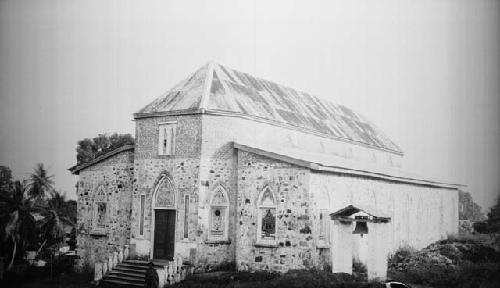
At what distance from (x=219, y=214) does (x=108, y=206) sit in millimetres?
5947

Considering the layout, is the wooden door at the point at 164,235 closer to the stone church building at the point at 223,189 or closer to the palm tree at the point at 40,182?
the stone church building at the point at 223,189

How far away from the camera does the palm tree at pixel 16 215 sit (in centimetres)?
2617

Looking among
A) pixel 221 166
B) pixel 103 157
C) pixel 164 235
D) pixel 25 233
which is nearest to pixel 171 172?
pixel 221 166

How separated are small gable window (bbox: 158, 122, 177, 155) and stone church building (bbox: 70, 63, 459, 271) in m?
0.04

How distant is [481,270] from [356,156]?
49.4 ft

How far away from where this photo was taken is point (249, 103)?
24.5 m

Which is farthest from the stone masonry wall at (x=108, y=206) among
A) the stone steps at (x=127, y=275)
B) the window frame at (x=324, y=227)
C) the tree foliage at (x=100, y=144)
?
the tree foliage at (x=100, y=144)

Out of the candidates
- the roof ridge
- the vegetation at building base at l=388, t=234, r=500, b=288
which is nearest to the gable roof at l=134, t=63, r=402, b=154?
the roof ridge

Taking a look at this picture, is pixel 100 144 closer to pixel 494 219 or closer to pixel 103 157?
pixel 103 157

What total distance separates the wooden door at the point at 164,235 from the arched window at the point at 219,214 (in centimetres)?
166

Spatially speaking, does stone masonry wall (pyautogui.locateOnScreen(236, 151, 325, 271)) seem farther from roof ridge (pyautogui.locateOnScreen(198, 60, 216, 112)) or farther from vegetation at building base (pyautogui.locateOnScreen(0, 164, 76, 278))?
vegetation at building base (pyautogui.locateOnScreen(0, 164, 76, 278))

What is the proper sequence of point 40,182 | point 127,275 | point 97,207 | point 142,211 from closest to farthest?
point 127,275, point 142,211, point 97,207, point 40,182

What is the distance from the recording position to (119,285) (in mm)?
20953

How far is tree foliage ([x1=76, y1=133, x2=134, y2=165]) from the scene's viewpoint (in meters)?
46.2
